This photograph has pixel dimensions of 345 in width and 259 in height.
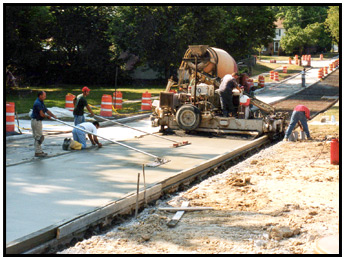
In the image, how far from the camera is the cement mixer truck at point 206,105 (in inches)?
647

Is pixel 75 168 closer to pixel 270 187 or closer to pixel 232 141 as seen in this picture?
pixel 270 187

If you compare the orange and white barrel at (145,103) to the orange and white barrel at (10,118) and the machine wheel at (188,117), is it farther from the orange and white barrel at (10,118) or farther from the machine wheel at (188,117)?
the orange and white barrel at (10,118)

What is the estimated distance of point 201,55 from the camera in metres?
16.9

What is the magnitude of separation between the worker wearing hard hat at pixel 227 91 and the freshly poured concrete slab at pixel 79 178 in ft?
5.98

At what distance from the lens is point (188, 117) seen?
1647cm

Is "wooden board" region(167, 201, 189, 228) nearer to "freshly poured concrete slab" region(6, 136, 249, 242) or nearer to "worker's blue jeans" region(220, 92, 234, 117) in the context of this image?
"freshly poured concrete slab" region(6, 136, 249, 242)

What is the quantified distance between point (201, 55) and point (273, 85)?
23961mm

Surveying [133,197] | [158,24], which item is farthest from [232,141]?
[158,24]

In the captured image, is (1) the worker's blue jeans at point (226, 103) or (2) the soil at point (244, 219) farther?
(1) the worker's blue jeans at point (226, 103)

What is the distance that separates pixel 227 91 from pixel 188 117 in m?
1.54

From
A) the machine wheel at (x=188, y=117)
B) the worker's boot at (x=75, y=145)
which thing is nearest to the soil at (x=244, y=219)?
the worker's boot at (x=75, y=145)

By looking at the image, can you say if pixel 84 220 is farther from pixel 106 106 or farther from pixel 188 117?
pixel 106 106

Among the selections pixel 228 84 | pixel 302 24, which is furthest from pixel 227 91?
pixel 302 24

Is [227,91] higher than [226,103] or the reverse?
higher
